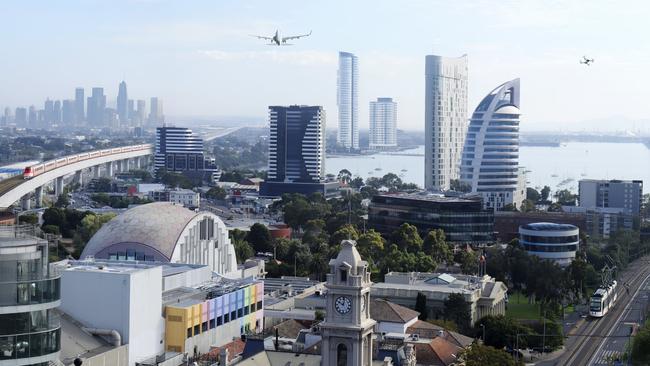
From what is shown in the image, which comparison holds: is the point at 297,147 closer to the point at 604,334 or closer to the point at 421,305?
the point at 604,334

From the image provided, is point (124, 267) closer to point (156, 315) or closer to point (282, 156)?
point (156, 315)

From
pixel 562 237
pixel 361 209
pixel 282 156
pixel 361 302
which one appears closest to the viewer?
pixel 361 302

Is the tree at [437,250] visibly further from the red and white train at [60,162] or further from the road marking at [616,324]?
the red and white train at [60,162]

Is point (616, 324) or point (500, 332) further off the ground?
point (500, 332)

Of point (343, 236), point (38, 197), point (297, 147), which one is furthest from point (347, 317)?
point (297, 147)

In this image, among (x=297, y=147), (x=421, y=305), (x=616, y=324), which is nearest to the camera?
(x=421, y=305)

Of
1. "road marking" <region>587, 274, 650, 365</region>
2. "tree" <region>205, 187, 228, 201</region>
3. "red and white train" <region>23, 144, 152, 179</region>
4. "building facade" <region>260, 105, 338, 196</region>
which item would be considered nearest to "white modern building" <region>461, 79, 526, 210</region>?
"tree" <region>205, 187, 228, 201</region>

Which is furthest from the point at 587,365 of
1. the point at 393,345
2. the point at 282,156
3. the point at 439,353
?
the point at 282,156
